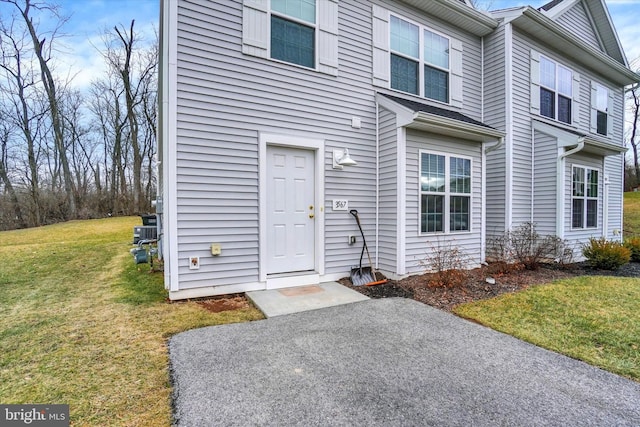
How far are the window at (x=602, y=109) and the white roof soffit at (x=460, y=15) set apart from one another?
494 centimetres

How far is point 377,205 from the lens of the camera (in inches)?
214

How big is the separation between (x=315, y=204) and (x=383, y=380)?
3.12 metres

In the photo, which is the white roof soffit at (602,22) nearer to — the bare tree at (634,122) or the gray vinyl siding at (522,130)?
the gray vinyl siding at (522,130)

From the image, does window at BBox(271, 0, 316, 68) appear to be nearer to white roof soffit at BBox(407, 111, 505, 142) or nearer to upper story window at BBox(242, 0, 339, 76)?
upper story window at BBox(242, 0, 339, 76)

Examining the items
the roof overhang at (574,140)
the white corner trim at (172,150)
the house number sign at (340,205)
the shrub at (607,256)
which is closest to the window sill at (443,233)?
the house number sign at (340,205)

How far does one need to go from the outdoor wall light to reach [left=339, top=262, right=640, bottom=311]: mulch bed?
1915 mm

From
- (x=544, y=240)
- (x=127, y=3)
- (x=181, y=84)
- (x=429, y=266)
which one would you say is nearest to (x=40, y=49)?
(x=127, y=3)

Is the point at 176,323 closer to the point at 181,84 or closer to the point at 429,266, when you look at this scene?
the point at 181,84

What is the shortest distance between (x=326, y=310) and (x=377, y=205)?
2395 mm

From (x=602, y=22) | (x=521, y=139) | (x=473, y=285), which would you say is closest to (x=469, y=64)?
(x=521, y=139)

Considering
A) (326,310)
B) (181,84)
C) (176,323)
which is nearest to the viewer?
(176,323)

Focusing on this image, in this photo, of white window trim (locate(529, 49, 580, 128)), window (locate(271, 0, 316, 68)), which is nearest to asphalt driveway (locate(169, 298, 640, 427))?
window (locate(271, 0, 316, 68))

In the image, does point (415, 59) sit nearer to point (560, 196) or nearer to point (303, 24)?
point (303, 24)

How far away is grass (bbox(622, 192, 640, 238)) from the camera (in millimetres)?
12066
